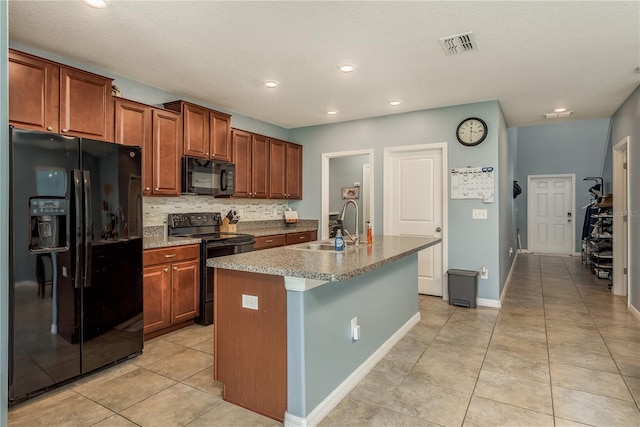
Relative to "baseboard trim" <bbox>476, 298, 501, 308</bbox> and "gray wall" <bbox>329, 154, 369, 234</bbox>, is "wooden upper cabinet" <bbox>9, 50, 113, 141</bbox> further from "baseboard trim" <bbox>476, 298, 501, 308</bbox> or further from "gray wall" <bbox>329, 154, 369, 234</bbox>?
"gray wall" <bbox>329, 154, 369, 234</bbox>

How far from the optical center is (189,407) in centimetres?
222

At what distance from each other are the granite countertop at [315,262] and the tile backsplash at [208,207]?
6.51ft

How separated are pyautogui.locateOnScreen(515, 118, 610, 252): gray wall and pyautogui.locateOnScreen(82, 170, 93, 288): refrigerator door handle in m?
9.30

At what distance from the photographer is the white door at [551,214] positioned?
8.59 metres

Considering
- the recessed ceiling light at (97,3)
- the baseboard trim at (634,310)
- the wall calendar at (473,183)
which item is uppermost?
the recessed ceiling light at (97,3)

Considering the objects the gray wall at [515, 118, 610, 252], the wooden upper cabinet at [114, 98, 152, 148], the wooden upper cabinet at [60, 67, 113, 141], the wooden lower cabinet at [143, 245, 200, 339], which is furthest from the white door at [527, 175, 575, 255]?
the wooden upper cabinet at [60, 67, 113, 141]

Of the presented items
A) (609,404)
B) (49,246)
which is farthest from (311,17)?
(609,404)

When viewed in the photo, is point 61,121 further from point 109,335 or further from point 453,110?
point 453,110

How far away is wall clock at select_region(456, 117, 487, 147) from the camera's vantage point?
443 cm

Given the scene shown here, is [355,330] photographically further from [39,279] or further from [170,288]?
[39,279]

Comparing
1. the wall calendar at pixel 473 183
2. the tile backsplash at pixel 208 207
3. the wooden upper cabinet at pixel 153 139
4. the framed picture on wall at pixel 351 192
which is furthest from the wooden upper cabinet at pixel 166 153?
the framed picture on wall at pixel 351 192

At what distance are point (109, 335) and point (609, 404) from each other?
11.1ft

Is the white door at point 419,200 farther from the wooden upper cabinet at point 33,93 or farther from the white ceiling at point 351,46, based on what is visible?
the wooden upper cabinet at point 33,93

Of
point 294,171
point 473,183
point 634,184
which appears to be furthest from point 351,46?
point 634,184
